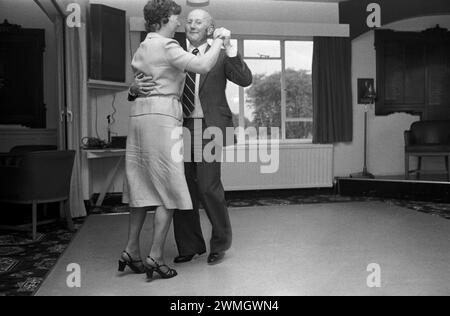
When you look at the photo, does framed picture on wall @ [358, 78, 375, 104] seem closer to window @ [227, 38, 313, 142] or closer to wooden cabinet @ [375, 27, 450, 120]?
wooden cabinet @ [375, 27, 450, 120]

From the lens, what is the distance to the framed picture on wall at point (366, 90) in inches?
273

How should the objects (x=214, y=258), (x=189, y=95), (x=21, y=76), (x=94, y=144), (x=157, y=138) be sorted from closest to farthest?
(x=157, y=138) → (x=189, y=95) → (x=214, y=258) → (x=94, y=144) → (x=21, y=76)

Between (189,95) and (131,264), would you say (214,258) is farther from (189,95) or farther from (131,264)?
(189,95)

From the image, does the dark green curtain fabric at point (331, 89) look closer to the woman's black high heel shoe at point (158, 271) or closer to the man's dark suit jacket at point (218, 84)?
the man's dark suit jacket at point (218, 84)

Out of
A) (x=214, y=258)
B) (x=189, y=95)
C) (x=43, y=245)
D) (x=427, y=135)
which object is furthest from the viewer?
(x=427, y=135)

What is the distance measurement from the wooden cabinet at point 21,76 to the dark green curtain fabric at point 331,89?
13.1 feet

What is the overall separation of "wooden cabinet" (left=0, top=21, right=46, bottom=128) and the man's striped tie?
155 inches

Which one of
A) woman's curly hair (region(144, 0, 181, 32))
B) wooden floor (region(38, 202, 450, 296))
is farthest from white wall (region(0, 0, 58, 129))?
woman's curly hair (region(144, 0, 181, 32))

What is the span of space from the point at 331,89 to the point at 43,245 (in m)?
4.85

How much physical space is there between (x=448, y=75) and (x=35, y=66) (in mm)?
6405

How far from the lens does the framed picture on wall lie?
6941mm

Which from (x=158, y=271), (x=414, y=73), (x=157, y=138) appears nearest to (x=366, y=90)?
(x=414, y=73)

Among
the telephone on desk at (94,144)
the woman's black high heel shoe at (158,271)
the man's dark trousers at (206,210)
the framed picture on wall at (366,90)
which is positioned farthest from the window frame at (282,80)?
the woman's black high heel shoe at (158,271)

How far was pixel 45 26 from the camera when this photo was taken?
629cm
